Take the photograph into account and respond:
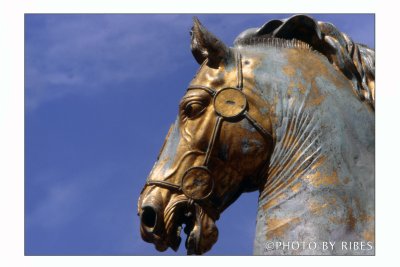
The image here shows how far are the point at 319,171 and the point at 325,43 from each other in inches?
56.9

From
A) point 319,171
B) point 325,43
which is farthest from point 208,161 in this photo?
point 325,43

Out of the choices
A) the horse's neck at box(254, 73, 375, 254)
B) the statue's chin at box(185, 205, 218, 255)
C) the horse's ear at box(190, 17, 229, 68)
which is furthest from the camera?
the horse's ear at box(190, 17, 229, 68)

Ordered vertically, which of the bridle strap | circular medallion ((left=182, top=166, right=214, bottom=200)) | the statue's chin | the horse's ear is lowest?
the statue's chin

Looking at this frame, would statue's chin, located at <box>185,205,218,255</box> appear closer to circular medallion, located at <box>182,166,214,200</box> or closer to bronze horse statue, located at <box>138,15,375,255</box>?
bronze horse statue, located at <box>138,15,375,255</box>

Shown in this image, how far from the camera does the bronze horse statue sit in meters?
13.9

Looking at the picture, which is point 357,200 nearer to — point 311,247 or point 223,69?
point 311,247

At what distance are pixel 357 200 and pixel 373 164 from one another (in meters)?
0.39

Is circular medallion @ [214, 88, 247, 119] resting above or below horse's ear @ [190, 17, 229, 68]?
below

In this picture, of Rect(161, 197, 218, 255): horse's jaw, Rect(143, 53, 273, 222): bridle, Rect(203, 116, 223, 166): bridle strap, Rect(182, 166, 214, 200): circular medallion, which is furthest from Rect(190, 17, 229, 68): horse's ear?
Rect(161, 197, 218, 255): horse's jaw

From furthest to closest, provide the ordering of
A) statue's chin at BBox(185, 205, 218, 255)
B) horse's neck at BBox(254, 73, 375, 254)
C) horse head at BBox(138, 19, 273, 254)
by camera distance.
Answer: statue's chin at BBox(185, 205, 218, 255) < horse head at BBox(138, 19, 273, 254) < horse's neck at BBox(254, 73, 375, 254)

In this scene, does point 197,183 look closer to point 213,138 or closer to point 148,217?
point 213,138

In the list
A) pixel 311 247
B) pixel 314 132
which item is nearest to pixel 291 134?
pixel 314 132

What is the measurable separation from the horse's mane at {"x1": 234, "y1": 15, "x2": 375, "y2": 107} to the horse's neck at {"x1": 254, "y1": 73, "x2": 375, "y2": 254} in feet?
1.06

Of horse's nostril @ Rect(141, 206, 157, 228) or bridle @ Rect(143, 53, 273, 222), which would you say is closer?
bridle @ Rect(143, 53, 273, 222)
